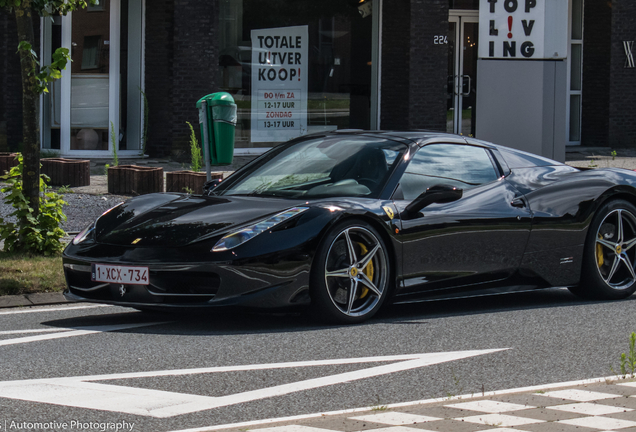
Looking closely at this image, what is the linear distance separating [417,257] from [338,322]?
0.71m

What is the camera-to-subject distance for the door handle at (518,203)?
23.8 ft

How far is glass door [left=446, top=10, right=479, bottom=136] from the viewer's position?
2056cm

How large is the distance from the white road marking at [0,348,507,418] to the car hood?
1.19 m

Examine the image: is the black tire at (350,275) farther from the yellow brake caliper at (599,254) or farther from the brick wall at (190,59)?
the brick wall at (190,59)

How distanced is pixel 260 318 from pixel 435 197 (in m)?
1.40

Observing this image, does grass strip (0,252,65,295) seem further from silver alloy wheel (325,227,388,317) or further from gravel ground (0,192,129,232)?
silver alloy wheel (325,227,388,317)

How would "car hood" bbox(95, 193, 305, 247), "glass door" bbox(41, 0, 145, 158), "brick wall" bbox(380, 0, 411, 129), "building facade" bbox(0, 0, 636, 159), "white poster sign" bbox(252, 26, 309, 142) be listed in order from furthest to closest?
"brick wall" bbox(380, 0, 411, 129), "white poster sign" bbox(252, 26, 309, 142), "building facade" bbox(0, 0, 636, 159), "glass door" bbox(41, 0, 145, 158), "car hood" bbox(95, 193, 305, 247)

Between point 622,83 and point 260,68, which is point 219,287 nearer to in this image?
point 260,68

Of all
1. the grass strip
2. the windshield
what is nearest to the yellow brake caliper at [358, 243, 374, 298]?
the windshield

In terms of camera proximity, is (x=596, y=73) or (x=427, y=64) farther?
(x=596, y=73)

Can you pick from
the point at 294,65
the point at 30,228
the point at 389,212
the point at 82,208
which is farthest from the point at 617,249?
the point at 294,65

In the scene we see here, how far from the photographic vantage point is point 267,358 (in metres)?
5.47

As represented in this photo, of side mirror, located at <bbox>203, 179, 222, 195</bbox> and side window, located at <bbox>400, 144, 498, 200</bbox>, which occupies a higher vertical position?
side window, located at <bbox>400, 144, 498, 200</bbox>

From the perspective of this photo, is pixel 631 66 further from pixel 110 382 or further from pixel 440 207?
pixel 110 382
